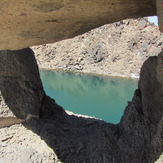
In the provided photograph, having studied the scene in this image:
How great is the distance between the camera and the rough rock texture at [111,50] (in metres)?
20.6

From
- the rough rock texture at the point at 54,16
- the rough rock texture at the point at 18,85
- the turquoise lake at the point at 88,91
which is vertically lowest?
the turquoise lake at the point at 88,91

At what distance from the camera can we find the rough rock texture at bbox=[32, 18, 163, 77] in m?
20.6

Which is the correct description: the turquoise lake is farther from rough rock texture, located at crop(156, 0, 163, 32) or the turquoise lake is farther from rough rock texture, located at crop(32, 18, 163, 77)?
rough rock texture, located at crop(156, 0, 163, 32)

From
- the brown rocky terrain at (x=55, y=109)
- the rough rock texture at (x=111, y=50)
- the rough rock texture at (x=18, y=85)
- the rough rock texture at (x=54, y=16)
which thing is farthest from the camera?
the rough rock texture at (x=111, y=50)

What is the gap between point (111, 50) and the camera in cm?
2222

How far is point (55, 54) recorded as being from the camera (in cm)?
2419

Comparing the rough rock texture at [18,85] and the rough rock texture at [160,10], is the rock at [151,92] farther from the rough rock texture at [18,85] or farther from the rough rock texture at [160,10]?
the rough rock texture at [18,85]

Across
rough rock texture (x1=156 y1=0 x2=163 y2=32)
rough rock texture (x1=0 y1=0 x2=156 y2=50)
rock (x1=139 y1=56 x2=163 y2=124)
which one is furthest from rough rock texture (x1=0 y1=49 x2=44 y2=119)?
rough rock texture (x1=156 y1=0 x2=163 y2=32)

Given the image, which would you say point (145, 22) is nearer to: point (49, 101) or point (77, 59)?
point (77, 59)

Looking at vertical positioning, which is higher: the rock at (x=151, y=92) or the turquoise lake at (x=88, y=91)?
the rock at (x=151, y=92)

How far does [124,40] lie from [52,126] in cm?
1830

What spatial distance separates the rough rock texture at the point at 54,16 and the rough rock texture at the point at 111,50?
53.6ft

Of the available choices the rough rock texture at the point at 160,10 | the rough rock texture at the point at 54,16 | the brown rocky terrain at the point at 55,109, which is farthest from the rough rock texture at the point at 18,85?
the rough rock texture at the point at 160,10

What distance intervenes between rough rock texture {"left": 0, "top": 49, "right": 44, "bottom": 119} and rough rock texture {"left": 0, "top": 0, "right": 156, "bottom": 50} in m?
0.86
